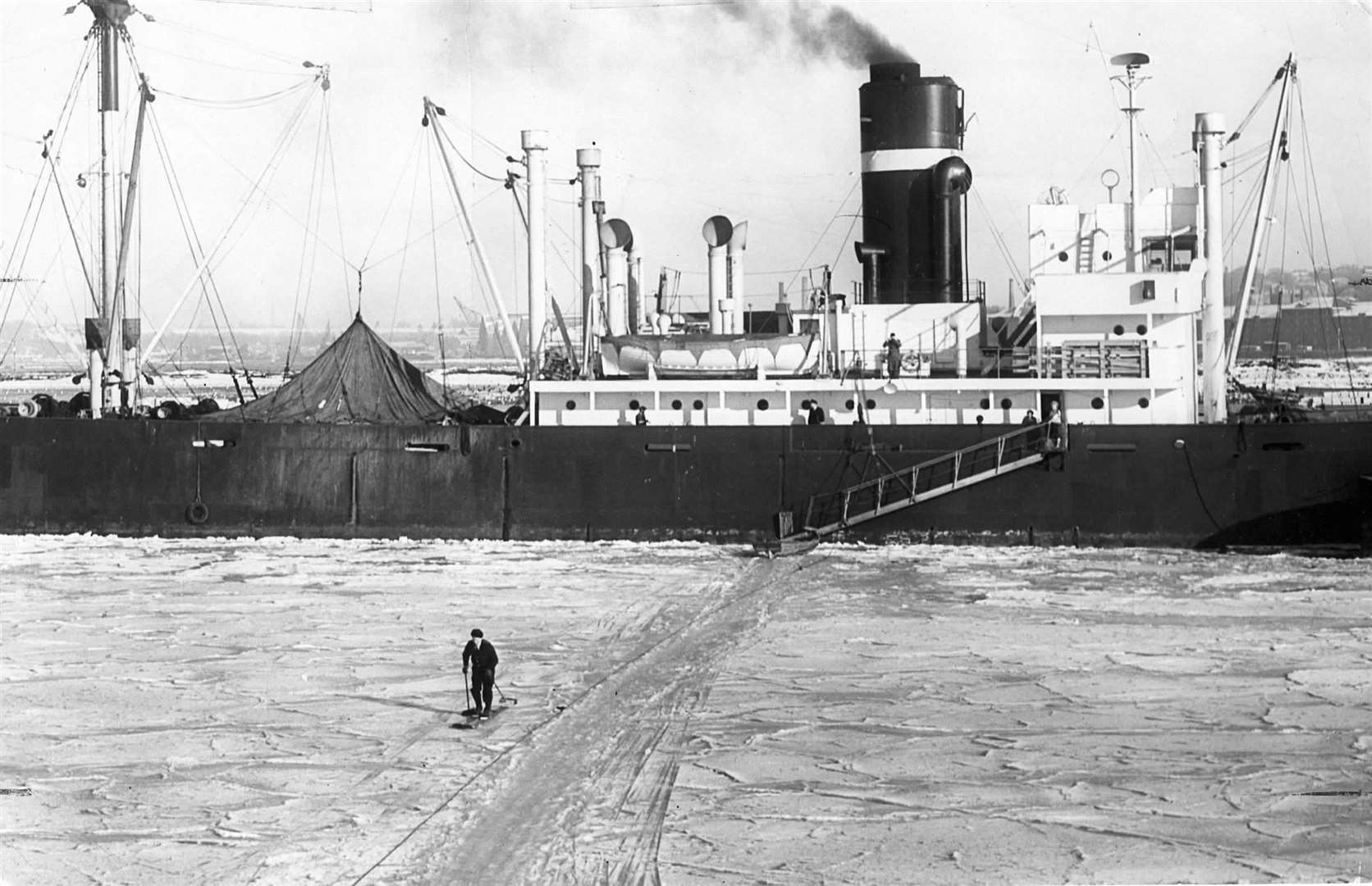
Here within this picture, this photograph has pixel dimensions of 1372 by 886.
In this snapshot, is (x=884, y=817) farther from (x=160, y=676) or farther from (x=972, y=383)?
(x=972, y=383)

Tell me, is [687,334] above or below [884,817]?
above

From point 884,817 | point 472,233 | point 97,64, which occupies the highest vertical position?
point 97,64

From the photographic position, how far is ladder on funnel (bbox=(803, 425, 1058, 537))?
83.1 ft

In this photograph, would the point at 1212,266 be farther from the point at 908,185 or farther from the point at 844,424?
the point at 844,424

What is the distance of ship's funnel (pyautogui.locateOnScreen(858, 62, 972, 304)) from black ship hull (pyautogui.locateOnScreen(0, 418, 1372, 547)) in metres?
3.60

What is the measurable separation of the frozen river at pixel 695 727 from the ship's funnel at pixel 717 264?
614 cm

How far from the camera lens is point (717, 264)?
28047 millimetres

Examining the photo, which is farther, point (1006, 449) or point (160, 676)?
point (1006, 449)

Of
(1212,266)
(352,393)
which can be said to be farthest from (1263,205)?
(352,393)

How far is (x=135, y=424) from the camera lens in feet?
91.4

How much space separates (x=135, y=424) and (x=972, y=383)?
47.4ft

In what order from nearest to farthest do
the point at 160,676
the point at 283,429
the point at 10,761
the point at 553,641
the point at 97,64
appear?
the point at 10,761
the point at 160,676
the point at 553,641
the point at 283,429
the point at 97,64

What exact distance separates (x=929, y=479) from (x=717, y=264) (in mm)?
5580

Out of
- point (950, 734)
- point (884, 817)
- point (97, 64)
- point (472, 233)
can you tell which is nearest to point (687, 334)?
point (472, 233)
